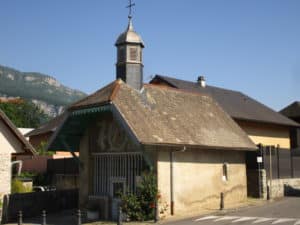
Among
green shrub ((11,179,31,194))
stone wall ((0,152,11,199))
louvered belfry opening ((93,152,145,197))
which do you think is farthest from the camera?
green shrub ((11,179,31,194))

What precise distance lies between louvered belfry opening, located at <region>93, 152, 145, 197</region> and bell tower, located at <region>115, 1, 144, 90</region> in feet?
12.2

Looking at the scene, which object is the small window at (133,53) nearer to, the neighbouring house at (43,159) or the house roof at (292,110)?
the neighbouring house at (43,159)

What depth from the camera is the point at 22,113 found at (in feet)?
310

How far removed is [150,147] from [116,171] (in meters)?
2.77

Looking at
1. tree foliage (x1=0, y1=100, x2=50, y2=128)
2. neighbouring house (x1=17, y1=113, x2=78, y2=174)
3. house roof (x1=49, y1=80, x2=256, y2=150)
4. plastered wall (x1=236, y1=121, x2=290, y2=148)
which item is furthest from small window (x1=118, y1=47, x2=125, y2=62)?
tree foliage (x1=0, y1=100, x2=50, y2=128)

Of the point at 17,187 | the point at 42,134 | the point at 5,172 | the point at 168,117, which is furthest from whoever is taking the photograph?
the point at 42,134

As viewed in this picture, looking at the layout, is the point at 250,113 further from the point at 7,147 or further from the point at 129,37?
the point at 7,147

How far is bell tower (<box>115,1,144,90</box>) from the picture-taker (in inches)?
896

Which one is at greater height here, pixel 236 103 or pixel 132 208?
pixel 236 103

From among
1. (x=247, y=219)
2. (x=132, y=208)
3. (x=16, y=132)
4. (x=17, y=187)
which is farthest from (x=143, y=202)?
(x=17, y=187)

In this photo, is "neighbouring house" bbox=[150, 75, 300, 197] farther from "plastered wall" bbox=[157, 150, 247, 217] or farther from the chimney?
"plastered wall" bbox=[157, 150, 247, 217]

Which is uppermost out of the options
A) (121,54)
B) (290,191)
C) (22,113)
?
(22,113)

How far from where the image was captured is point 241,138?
2609cm

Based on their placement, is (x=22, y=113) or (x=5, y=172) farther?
(x=22, y=113)
